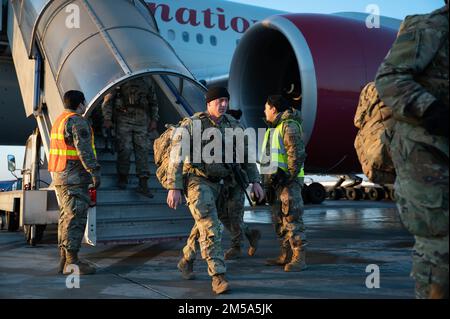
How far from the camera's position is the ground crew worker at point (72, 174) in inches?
164

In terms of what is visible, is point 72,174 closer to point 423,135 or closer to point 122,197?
point 122,197

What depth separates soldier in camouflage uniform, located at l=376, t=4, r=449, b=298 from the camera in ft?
6.35

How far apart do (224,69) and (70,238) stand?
7.91 m

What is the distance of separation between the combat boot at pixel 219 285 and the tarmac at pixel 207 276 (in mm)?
43

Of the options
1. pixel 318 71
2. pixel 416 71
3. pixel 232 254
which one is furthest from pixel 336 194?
pixel 416 71

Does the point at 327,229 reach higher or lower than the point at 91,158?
lower

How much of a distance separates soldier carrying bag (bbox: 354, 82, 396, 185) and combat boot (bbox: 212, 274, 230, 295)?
1378 millimetres

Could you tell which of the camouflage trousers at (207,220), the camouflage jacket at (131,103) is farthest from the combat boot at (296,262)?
the camouflage jacket at (131,103)

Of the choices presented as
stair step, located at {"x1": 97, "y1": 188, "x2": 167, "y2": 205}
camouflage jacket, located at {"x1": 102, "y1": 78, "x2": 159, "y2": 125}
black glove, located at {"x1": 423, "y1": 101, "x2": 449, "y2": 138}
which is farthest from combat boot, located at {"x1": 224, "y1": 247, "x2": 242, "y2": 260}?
black glove, located at {"x1": 423, "y1": 101, "x2": 449, "y2": 138}

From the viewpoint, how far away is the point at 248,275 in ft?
13.4

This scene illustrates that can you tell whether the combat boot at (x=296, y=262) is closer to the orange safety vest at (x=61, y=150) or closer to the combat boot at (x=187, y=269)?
the combat boot at (x=187, y=269)

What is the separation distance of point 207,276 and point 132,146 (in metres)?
2.37
